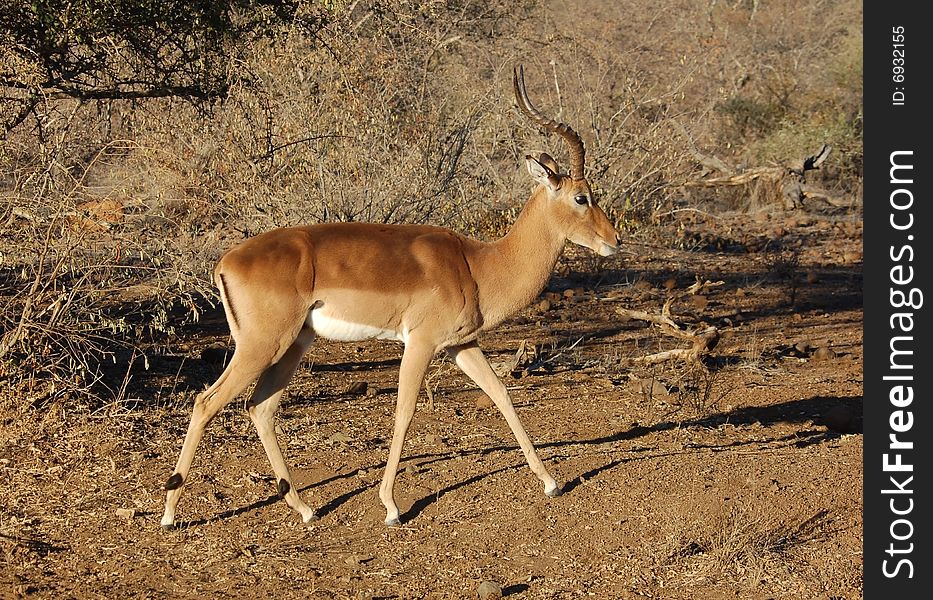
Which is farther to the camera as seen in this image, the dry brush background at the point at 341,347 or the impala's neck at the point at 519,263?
the impala's neck at the point at 519,263

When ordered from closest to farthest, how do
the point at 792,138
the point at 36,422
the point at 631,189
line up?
the point at 36,422
the point at 631,189
the point at 792,138

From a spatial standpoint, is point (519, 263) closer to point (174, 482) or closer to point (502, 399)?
point (502, 399)

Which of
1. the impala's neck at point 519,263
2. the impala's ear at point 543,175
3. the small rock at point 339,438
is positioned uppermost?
the impala's ear at point 543,175

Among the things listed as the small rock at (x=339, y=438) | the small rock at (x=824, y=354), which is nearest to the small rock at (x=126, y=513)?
the small rock at (x=339, y=438)

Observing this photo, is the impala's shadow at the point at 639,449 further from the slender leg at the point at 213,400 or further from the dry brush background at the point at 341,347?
the slender leg at the point at 213,400

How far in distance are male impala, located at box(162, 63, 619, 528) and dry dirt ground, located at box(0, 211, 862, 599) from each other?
1.00 ft

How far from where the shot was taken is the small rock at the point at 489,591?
5000mm

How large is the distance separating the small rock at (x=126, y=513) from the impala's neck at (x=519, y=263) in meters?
1.99

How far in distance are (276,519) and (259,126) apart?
4184 millimetres

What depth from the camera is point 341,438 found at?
7.39 metres

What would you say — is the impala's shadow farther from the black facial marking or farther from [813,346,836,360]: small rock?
[813,346,836,360]: small rock

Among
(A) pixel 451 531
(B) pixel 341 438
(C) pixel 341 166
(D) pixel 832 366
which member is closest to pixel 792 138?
(D) pixel 832 366

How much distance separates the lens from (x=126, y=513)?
236 inches

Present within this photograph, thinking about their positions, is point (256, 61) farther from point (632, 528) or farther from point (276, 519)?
point (632, 528)
